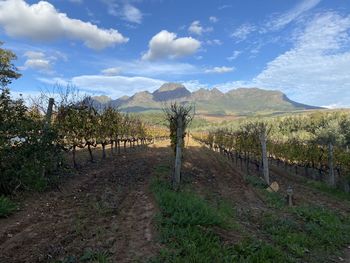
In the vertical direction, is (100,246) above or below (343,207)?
above

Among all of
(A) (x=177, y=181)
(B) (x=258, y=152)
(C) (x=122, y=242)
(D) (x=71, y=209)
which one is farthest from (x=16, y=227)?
(B) (x=258, y=152)

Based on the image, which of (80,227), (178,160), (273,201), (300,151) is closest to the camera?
(80,227)

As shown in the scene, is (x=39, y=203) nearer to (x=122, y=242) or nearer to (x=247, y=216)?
(x=122, y=242)

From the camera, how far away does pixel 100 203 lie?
42.4ft

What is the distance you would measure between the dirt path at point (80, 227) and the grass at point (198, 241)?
443 mm

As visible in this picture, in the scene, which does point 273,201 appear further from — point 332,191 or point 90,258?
point 332,191

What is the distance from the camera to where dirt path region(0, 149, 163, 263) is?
26.6 feet

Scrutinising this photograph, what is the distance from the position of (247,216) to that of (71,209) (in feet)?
22.1

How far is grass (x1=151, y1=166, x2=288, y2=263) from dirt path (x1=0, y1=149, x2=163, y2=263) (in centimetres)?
44

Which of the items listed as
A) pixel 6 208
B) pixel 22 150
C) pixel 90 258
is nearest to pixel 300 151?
pixel 22 150

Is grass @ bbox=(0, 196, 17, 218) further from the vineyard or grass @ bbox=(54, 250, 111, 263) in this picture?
the vineyard

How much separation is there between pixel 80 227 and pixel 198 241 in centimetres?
337

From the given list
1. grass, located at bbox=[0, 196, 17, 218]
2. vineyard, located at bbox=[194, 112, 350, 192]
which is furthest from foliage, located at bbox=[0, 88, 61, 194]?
vineyard, located at bbox=[194, 112, 350, 192]

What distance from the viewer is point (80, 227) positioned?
385 inches
